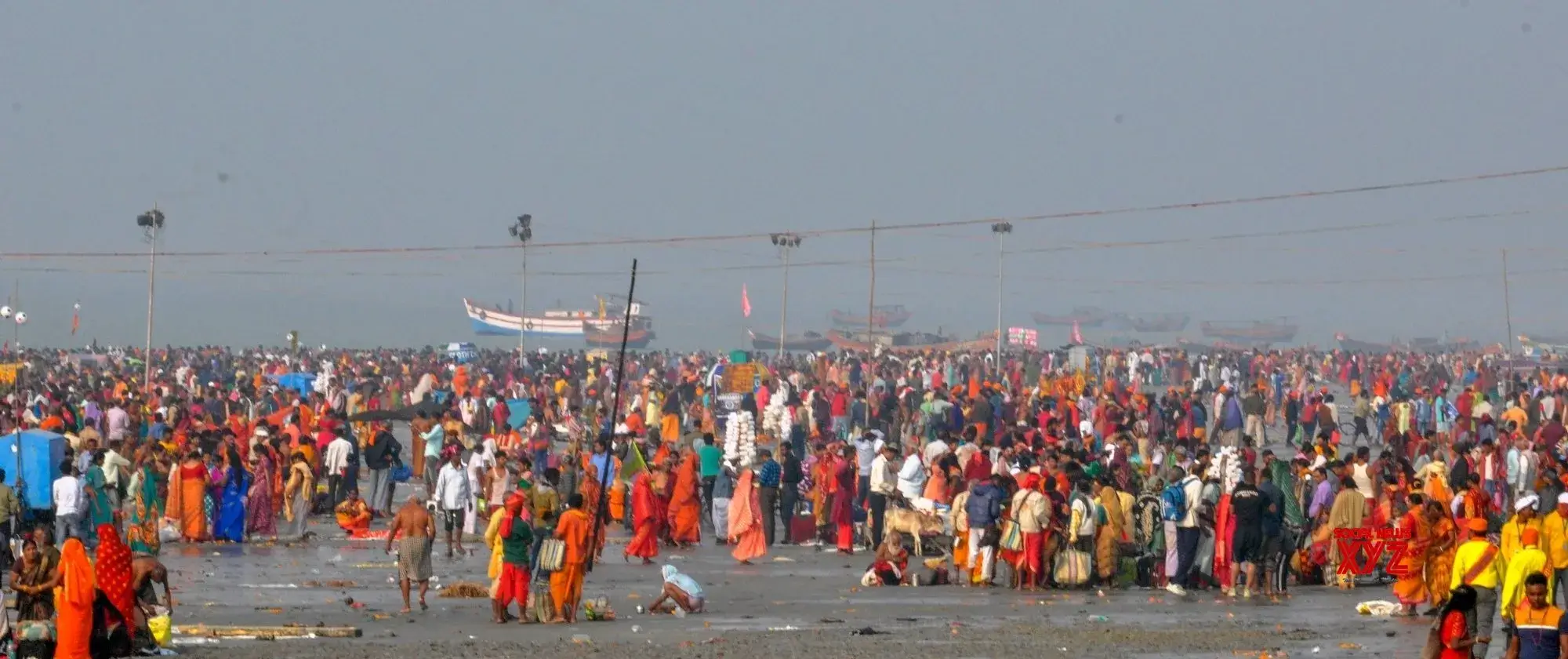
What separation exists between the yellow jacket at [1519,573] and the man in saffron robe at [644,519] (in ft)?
34.1

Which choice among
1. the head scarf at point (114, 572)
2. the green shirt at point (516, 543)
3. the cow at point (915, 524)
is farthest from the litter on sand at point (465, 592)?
the head scarf at point (114, 572)

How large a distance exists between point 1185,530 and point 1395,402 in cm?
2326

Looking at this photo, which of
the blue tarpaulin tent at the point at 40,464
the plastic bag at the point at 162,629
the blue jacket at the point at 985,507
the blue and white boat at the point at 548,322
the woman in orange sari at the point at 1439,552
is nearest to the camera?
the plastic bag at the point at 162,629

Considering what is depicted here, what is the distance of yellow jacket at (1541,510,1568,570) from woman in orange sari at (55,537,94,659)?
35.1 ft

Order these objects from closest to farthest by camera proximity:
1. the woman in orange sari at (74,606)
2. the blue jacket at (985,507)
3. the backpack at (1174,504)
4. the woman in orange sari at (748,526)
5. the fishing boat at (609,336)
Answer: the woman in orange sari at (74,606), the backpack at (1174,504), the blue jacket at (985,507), the woman in orange sari at (748,526), the fishing boat at (609,336)

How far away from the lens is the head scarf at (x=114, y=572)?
13703 mm

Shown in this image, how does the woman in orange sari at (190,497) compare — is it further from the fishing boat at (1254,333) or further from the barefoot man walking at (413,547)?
the fishing boat at (1254,333)

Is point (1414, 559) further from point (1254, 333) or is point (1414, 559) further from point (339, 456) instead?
point (1254, 333)

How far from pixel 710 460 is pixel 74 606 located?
1272 centimetres

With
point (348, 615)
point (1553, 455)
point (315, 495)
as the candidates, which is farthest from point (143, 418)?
point (1553, 455)

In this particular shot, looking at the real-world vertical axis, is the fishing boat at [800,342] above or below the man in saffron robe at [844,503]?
above

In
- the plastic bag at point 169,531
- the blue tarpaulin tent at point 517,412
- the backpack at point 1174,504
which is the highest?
the blue tarpaulin tent at point 517,412

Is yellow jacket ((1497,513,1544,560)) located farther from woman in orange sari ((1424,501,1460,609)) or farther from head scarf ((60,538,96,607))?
head scarf ((60,538,96,607))

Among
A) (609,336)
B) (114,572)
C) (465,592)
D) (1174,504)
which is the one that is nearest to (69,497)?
(465,592)
